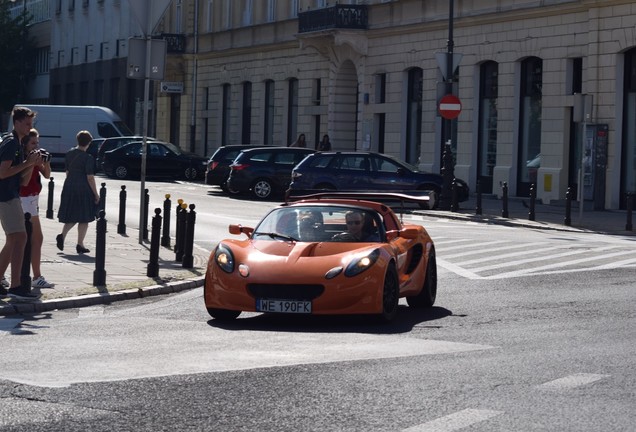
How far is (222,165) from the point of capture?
153 ft

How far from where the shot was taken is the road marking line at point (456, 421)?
8.36m

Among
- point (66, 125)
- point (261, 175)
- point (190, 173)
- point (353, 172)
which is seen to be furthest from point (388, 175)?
point (66, 125)

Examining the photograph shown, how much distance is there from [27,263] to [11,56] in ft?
268

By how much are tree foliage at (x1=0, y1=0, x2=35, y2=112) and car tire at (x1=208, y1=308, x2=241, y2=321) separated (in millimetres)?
82110

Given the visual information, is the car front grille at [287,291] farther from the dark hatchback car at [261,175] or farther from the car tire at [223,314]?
the dark hatchback car at [261,175]

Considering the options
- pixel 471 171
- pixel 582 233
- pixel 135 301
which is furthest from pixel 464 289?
pixel 471 171

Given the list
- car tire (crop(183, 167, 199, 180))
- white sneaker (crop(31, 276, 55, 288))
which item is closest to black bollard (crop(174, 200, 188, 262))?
white sneaker (crop(31, 276, 55, 288))

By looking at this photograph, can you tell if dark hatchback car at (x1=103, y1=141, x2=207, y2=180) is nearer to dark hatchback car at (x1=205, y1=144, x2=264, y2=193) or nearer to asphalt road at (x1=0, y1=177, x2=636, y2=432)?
dark hatchback car at (x1=205, y1=144, x2=264, y2=193)

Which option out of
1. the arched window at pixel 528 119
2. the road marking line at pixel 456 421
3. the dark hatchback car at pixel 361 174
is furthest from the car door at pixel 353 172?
the road marking line at pixel 456 421

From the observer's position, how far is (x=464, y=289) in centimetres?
1766

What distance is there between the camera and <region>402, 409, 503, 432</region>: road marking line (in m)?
8.36

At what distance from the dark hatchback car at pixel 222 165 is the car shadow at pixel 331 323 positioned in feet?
103

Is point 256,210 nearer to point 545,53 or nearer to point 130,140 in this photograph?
point 545,53

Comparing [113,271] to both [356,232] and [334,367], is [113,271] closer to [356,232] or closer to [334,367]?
[356,232]
